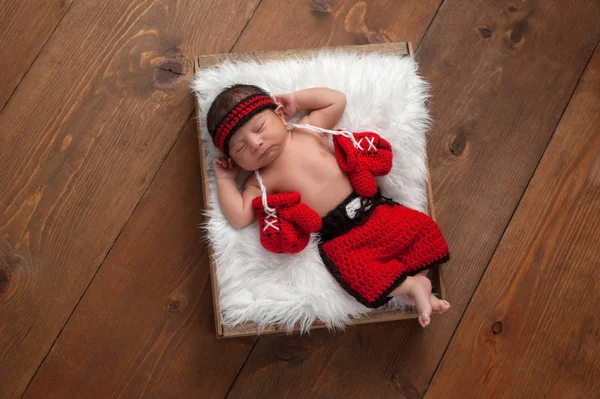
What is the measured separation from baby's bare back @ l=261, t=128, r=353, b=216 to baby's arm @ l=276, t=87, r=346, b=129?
0.05 meters

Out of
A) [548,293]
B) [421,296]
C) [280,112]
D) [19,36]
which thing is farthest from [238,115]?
[548,293]

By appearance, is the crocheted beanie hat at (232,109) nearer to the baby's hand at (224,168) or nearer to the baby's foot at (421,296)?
the baby's hand at (224,168)

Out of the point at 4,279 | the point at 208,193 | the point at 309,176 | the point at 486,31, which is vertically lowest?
the point at 4,279

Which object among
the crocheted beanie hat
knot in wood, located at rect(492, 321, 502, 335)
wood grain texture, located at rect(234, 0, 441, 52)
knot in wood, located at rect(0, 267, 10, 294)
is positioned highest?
wood grain texture, located at rect(234, 0, 441, 52)

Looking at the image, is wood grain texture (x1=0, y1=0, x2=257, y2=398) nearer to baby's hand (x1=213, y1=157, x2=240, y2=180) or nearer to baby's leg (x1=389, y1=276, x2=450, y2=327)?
baby's hand (x1=213, y1=157, x2=240, y2=180)

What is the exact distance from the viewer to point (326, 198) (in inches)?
45.8

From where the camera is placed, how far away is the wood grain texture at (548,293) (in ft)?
4.17

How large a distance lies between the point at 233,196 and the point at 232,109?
0.20 meters

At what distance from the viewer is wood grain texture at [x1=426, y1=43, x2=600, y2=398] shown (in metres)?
1.27

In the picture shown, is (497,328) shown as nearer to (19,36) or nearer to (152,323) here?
(152,323)

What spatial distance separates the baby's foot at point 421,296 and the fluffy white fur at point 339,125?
0.19ft

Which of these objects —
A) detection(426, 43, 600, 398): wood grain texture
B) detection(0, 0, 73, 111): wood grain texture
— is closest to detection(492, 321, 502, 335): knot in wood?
detection(426, 43, 600, 398): wood grain texture

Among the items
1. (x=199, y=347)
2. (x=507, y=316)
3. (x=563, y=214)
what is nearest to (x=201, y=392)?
(x=199, y=347)

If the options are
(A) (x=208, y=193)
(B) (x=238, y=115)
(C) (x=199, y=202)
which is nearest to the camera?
(B) (x=238, y=115)
